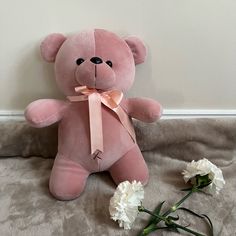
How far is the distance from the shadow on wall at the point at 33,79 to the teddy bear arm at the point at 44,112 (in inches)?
6.7

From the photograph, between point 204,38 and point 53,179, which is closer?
point 53,179

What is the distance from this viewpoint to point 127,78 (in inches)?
41.5

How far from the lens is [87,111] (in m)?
1.05

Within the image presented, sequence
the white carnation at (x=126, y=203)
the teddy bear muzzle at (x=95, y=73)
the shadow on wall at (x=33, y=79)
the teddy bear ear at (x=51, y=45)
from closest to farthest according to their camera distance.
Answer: the white carnation at (x=126, y=203) → the teddy bear muzzle at (x=95, y=73) → the teddy bear ear at (x=51, y=45) → the shadow on wall at (x=33, y=79)

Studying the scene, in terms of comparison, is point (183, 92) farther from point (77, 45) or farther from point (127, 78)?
point (77, 45)

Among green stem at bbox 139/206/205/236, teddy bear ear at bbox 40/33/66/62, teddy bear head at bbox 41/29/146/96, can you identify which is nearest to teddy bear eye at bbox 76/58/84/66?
teddy bear head at bbox 41/29/146/96

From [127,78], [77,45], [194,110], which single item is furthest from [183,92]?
[77,45]

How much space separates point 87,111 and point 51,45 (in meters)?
0.26

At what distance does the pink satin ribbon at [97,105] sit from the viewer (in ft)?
3.33

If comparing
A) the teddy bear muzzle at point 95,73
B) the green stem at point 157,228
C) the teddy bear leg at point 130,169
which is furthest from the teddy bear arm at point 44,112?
the green stem at point 157,228

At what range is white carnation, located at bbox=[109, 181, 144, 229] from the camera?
2.77 feet

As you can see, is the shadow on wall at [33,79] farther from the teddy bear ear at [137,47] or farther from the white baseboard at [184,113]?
the teddy bear ear at [137,47]

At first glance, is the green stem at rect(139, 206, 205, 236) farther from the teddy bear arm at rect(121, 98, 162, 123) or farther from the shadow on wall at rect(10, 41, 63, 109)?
the shadow on wall at rect(10, 41, 63, 109)

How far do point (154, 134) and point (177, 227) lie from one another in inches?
15.8
